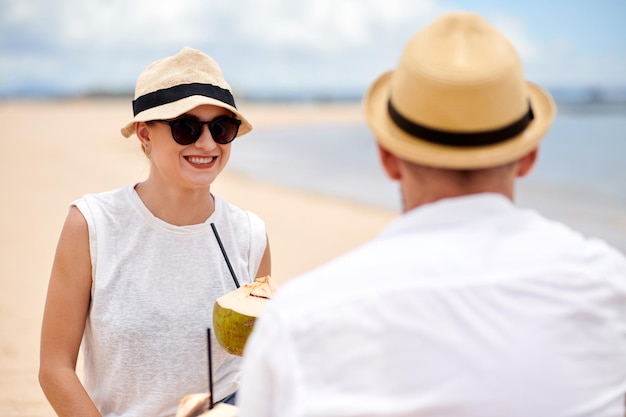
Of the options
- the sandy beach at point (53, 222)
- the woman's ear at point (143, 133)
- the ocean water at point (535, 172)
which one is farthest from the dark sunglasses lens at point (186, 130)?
the ocean water at point (535, 172)

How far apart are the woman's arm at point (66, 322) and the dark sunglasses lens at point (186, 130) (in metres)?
0.41

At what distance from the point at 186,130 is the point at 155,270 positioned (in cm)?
45

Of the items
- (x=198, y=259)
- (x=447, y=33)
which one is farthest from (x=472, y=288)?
(x=198, y=259)

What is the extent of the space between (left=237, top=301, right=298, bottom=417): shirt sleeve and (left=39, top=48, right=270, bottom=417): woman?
1038mm

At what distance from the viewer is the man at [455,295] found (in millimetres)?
1092

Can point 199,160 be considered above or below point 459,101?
below

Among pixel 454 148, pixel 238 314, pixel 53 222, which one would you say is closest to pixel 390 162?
pixel 454 148

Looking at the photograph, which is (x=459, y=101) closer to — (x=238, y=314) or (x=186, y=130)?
(x=238, y=314)

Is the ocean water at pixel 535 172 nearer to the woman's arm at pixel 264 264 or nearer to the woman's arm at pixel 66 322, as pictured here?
the woman's arm at pixel 264 264

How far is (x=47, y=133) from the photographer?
2328 cm

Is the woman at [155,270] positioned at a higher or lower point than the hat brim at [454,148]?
lower

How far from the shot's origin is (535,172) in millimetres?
15898

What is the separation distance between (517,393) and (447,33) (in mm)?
614

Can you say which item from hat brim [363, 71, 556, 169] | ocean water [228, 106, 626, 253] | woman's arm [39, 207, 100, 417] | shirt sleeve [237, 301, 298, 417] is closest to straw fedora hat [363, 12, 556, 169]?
hat brim [363, 71, 556, 169]
